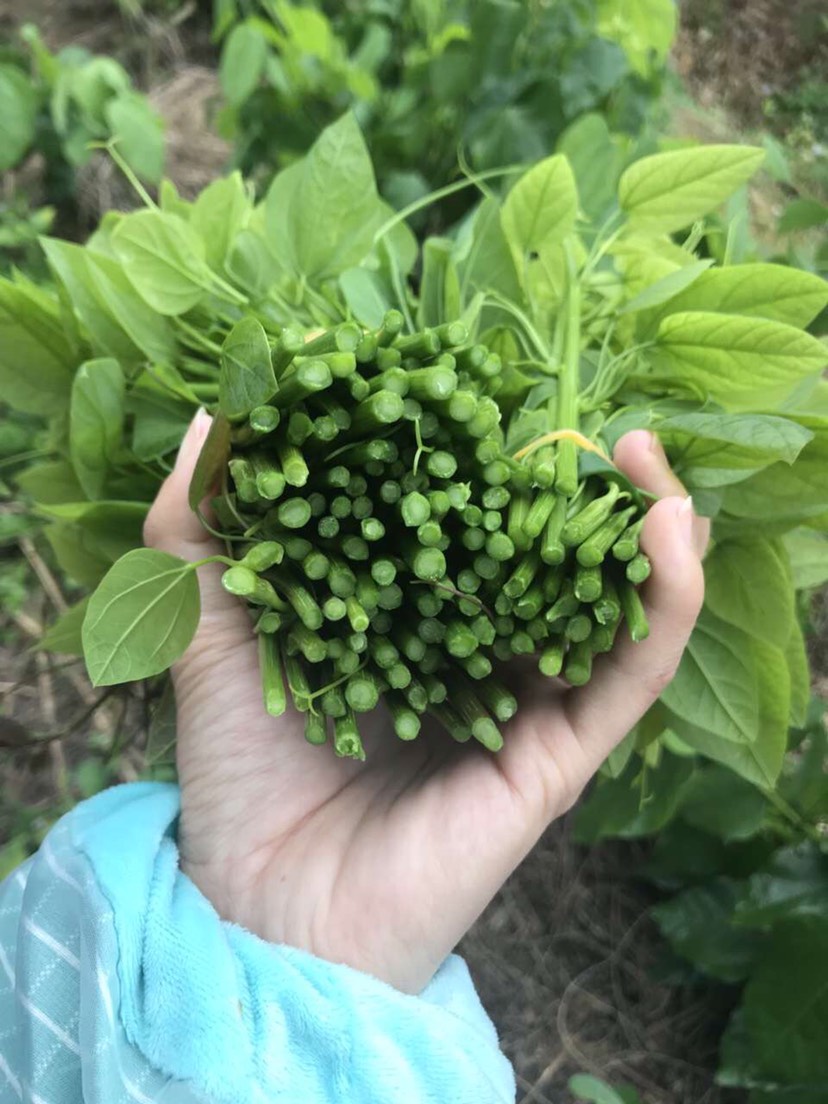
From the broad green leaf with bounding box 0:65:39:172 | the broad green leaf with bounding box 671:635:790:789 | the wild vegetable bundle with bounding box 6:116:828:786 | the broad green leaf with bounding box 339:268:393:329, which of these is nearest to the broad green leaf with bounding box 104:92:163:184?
the broad green leaf with bounding box 0:65:39:172

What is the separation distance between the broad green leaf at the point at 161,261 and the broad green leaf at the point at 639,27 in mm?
541

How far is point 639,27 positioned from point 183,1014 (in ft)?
2.93

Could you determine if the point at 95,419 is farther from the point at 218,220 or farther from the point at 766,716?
the point at 766,716

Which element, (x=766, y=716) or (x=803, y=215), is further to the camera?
(x=803, y=215)

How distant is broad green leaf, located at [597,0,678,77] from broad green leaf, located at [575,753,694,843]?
0.63m

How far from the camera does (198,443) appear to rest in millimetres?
404

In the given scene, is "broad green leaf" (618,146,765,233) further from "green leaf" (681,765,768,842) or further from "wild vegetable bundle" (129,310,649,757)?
"green leaf" (681,765,768,842)

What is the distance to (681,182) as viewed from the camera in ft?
1.48

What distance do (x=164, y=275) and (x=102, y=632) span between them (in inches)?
8.1

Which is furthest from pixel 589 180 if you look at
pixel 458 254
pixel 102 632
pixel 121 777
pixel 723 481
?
pixel 121 777

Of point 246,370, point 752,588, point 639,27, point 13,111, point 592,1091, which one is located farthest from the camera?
point 13,111

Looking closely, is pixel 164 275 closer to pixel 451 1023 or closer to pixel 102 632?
pixel 102 632

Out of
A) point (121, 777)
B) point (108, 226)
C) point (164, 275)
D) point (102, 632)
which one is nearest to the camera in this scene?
point (102, 632)

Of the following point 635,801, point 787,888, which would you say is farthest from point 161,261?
point 787,888
